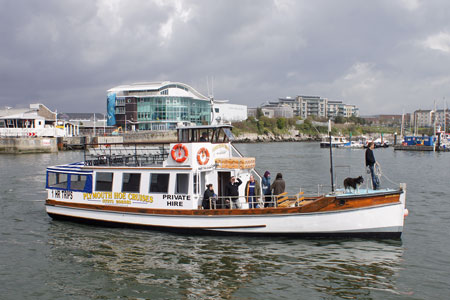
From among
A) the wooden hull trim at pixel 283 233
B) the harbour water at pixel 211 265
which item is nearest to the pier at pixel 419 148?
the harbour water at pixel 211 265

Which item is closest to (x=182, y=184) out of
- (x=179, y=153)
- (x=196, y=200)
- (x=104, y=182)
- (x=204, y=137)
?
(x=196, y=200)

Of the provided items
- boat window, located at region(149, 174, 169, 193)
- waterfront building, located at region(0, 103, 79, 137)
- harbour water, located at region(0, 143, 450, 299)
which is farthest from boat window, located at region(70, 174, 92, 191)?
→ waterfront building, located at region(0, 103, 79, 137)

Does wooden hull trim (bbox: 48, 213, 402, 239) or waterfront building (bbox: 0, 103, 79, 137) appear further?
waterfront building (bbox: 0, 103, 79, 137)

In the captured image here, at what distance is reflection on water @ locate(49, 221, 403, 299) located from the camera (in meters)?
11.0

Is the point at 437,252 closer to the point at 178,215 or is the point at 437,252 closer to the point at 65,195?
the point at 178,215

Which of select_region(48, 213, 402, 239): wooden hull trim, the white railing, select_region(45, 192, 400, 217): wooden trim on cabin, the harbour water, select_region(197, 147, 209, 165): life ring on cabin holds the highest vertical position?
the white railing

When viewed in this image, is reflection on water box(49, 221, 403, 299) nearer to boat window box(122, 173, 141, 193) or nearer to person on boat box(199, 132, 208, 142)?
boat window box(122, 173, 141, 193)

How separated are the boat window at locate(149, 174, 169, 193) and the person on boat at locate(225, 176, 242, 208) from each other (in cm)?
245

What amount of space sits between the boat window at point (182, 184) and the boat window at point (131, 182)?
1.71 meters

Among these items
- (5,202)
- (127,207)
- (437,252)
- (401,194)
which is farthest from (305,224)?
(5,202)

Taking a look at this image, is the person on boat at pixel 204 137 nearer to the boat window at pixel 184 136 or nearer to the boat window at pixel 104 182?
the boat window at pixel 184 136

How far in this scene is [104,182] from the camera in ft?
56.0

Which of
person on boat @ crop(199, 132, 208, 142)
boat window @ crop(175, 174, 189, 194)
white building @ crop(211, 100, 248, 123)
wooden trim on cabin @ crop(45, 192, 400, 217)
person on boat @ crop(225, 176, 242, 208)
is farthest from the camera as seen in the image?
white building @ crop(211, 100, 248, 123)

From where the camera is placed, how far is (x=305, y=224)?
47.3 ft
